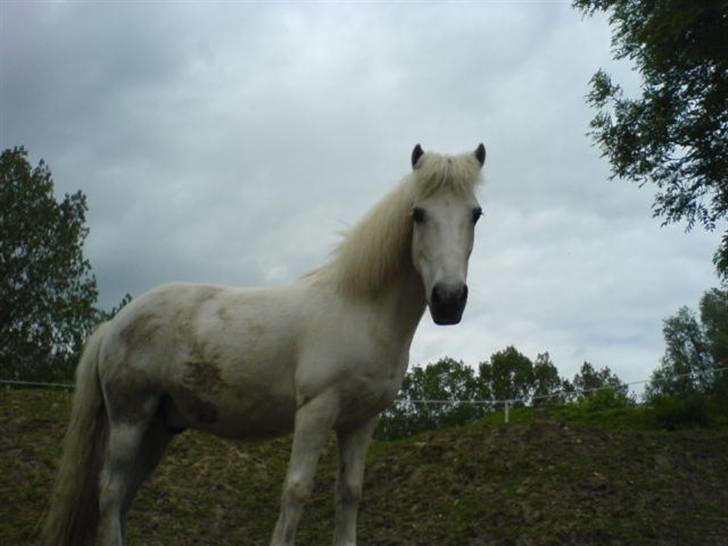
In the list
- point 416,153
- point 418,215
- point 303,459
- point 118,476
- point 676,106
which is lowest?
point 118,476

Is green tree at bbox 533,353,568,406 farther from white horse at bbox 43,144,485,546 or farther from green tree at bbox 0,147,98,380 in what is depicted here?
white horse at bbox 43,144,485,546

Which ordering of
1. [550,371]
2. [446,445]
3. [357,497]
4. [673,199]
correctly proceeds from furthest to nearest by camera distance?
[550,371], [673,199], [446,445], [357,497]

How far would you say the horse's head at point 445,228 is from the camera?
345 cm

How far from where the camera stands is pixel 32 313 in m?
20.5

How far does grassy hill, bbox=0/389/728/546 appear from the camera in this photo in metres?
6.52

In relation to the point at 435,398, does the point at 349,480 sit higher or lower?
lower

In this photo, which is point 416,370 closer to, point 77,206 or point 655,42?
point 77,206

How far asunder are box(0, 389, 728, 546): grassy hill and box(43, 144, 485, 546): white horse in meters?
2.69

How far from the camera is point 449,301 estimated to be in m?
3.41

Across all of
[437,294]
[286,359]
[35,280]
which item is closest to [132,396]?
[286,359]

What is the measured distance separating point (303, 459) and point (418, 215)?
4.83ft

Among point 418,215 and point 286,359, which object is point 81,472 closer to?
point 286,359

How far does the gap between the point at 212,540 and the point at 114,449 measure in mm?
3117

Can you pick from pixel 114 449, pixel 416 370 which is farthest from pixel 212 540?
pixel 416 370
